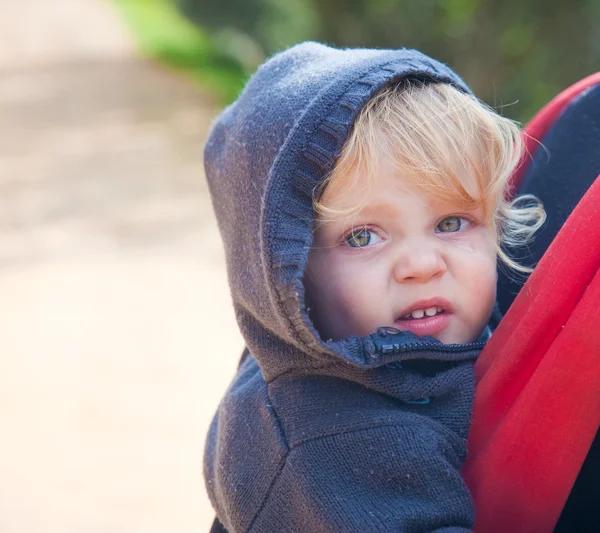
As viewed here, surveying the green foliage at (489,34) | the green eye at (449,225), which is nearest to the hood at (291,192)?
the green eye at (449,225)

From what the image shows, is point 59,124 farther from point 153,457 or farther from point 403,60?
point 403,60

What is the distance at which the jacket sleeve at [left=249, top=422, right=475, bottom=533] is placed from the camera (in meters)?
1.31

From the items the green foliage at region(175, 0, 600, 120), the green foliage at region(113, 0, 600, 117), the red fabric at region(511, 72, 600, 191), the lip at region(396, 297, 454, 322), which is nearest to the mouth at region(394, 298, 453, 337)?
the lip at region(396, 297, 454, 322)

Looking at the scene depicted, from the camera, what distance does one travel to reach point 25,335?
5.05 metres

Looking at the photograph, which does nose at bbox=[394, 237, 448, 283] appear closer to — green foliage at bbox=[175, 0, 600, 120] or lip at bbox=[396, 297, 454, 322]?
lip at bbox=[396, 297, 454, 322]

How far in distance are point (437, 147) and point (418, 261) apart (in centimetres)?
21

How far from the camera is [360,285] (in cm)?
150

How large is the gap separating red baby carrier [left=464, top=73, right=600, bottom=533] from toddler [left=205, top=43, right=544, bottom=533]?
0.05 metres

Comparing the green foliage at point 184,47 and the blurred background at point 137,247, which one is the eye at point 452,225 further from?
the green foliage at point 184,47

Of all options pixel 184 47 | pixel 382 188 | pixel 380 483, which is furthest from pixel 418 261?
pixel 184 47

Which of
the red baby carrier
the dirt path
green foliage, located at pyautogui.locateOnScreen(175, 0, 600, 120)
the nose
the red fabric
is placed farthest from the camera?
green foliage, located at pyautogui.locateOnScreen(175, 0, 600, 120)

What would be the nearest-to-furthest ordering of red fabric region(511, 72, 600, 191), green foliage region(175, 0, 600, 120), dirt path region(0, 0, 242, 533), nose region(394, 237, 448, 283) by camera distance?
nose region(394, 237, 448, 283) → red fabric region(511, 72, 600, 191) → dirt path region(0, 0, 242, 533) → green foliage region(175, 0, 600, 120)

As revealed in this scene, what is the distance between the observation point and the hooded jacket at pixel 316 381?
1.35 meters

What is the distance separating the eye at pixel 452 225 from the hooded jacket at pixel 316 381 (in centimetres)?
21
